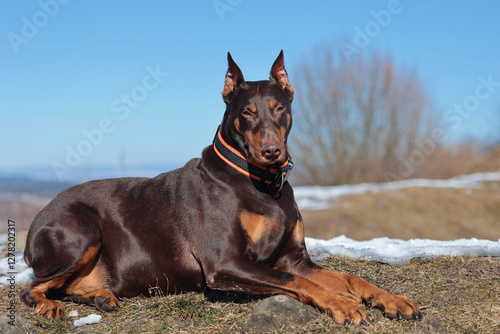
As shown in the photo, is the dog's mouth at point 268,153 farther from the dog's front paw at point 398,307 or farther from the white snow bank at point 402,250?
the white snow bank at point 402,250

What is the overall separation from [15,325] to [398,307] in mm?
2731

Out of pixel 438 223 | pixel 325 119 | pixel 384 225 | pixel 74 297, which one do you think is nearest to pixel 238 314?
pixel 74 297

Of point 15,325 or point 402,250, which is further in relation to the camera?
point 402,250

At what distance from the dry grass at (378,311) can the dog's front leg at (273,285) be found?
13 cm

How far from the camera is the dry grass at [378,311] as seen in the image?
3.10 m

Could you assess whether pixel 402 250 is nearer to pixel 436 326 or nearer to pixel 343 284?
pixel 343 284

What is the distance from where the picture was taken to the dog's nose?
3371 mm

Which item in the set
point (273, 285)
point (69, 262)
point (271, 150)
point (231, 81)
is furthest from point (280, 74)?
point (69, 262)

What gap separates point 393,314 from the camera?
124 inches

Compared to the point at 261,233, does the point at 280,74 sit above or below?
above

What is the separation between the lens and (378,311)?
3281mm

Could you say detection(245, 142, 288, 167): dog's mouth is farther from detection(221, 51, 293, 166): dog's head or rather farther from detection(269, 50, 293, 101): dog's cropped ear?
detection(269, 50, 293, 101): dog's cropped ear

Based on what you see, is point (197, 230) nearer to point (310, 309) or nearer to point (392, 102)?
point (310, 309)

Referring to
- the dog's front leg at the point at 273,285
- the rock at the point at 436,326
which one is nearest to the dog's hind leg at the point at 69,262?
the dog's front leg at the point at 273,285
